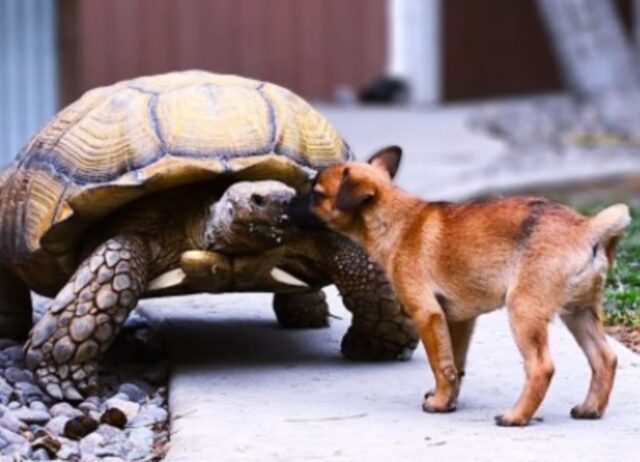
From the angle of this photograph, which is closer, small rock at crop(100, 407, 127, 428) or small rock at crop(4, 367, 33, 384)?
small rock at crop(100, 407, 127, 428)

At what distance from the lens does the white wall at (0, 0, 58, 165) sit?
1363 centimetres

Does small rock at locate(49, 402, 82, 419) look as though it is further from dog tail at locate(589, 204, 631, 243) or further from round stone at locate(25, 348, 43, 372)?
dog tail at locate(589, 204, 631, 243)

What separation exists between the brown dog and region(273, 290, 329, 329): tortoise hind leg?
5.00 ft

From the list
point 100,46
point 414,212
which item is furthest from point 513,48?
point 414,212

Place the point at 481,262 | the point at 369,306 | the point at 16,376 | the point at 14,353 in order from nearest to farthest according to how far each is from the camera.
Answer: the point at 481,262, the point at 16,376, the point at 369,306, the point at 14,353

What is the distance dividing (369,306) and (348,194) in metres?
1.08

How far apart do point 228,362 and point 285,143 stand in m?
0.86

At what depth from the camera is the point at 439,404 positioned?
224 inches

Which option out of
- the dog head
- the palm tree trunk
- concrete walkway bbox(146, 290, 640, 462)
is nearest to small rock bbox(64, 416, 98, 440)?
concrete walkway bbox(146, 290, 640, 462)

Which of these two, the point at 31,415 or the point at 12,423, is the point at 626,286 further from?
the point at 12,423

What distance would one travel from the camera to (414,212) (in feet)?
18.9

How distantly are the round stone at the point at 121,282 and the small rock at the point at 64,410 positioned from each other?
0.42 metres

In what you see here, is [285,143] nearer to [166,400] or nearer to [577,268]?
[166,400]

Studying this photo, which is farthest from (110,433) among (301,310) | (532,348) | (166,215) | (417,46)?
(417,46)
